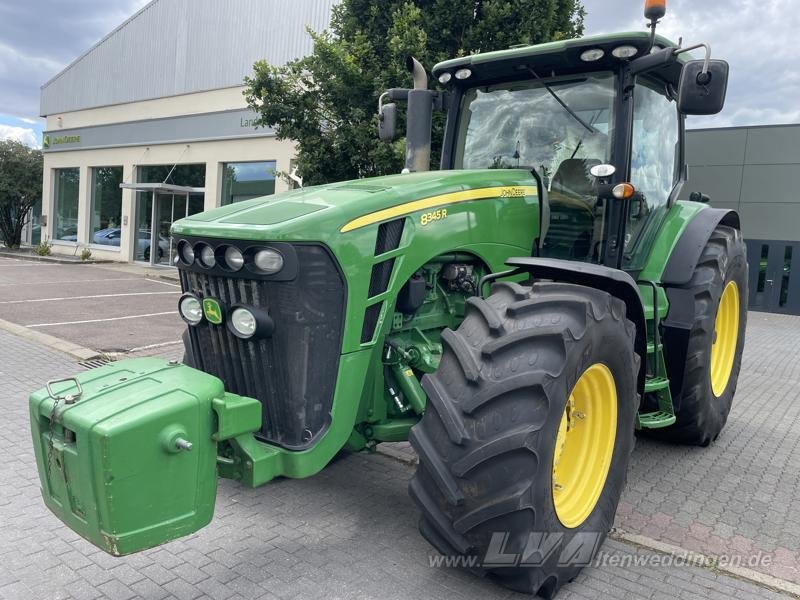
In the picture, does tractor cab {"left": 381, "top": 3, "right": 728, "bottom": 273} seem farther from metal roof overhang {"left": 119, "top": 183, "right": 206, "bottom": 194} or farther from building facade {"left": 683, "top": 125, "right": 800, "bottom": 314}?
metal roof overhang {"left": 119, "top": 183, "right": 206, "bottom": 194}

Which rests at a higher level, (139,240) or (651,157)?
(651,157)

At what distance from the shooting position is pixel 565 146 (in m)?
4.05

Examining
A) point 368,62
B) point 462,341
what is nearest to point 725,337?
point 462,341

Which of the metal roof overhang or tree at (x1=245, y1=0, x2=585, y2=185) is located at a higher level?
tree at (x1=245, y1=0, x2=585, y2=185)

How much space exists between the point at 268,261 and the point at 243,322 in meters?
0.32

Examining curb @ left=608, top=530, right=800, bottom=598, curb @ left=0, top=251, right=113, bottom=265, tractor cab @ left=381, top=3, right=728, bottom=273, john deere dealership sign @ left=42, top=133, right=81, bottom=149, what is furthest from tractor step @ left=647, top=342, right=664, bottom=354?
john deere dealership sign @ left=42, top=133, right=81, bottom=149

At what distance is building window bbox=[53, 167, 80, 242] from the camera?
2400 cm

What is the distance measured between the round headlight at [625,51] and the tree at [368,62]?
5.24 metres

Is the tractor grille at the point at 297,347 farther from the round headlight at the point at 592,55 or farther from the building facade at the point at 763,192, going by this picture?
the building facade at the point at 763,192

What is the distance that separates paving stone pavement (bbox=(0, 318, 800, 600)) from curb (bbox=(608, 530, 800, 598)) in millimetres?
46

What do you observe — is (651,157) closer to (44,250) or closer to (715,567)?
(715,567)

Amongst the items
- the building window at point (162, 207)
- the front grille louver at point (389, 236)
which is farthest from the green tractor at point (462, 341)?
the building window at point (162, 207)

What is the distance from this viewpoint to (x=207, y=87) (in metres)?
18.6

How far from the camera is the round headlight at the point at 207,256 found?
116 inches
